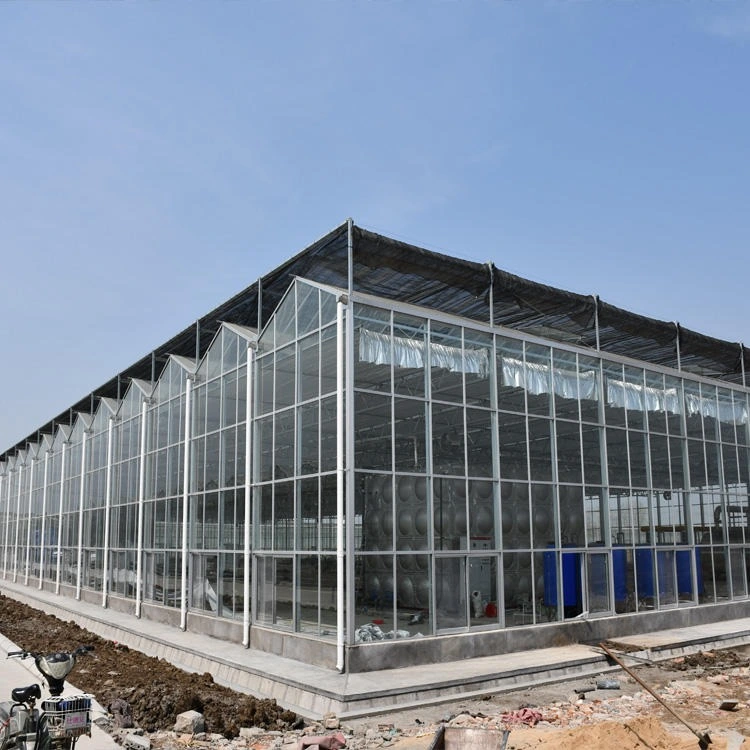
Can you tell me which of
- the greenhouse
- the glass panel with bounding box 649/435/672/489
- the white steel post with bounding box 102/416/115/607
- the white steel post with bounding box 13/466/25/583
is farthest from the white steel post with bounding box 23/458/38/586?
the glass panel with bounding box 649/435/672/489

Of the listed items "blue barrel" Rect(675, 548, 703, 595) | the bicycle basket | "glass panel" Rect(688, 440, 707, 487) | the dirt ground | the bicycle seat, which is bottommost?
the dirt ground

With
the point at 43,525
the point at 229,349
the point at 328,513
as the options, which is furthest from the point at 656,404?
the point at 43,525

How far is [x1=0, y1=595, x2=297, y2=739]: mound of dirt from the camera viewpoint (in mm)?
13430

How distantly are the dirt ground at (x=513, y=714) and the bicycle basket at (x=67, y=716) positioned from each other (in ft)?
13.8

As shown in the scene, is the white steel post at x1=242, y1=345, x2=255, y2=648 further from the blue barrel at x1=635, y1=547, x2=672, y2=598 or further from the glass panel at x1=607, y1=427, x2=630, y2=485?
the blue barrel at x1=635, y1=547, x2=672, y2=598

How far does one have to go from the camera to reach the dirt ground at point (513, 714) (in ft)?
36.7

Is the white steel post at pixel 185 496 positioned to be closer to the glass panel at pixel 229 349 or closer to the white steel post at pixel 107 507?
the glass panel at pixel 229 349

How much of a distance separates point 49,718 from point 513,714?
8182mm

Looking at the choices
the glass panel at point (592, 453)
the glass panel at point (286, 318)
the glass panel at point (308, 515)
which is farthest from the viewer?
the glass panel at point (592, 453)

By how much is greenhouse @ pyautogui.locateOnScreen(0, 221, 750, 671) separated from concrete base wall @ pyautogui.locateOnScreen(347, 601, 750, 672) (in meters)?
0.06

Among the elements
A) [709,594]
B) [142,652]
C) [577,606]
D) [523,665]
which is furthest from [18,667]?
[709,594]

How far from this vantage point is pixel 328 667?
1666 centimetres

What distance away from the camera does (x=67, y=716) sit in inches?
323

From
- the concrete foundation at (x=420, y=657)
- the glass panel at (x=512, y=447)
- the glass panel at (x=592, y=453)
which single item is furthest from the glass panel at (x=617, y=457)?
the concrete foundation at (x=420, y=657)
